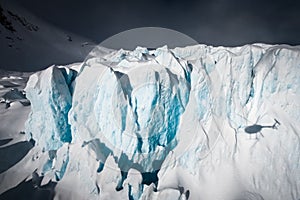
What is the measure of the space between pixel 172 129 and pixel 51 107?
443cm

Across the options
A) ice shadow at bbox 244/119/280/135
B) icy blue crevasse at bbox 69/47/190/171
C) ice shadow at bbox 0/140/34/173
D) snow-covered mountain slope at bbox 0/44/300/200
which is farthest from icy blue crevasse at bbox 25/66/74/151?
ice shadow at bbox 244/119/280/135

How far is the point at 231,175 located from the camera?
22.9ft

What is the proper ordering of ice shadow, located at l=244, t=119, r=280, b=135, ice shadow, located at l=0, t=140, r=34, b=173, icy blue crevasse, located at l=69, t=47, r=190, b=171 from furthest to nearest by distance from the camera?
ice shadow, located at l=0, t=140, r=34, b=173
icy blue crevasse, located at l=69, t=47, r=190, b=171
ice shadow, located at l=244, t=119, r=280, b=135

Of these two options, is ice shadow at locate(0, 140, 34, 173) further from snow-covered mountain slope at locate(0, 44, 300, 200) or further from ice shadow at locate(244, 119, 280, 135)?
ice shadow at locate(244, 119, 280, 135)

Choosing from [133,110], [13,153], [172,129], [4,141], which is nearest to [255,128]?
[172,129]

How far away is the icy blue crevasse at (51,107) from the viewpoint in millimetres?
8680

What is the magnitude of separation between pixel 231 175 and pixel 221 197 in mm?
723

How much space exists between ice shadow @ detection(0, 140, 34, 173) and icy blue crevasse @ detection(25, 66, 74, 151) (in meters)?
0.72

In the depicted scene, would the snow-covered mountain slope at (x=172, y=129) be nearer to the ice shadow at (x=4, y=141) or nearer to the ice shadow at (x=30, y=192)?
the ice shadow at (x=30, y=192)

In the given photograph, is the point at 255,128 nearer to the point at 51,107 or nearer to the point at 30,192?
the point at 51,107

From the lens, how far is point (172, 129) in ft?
27.1

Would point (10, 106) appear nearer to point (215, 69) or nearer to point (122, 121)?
point (122, 121)

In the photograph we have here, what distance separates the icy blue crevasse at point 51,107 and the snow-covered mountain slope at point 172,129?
0.04 meters

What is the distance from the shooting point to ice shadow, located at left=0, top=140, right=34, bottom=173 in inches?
350
